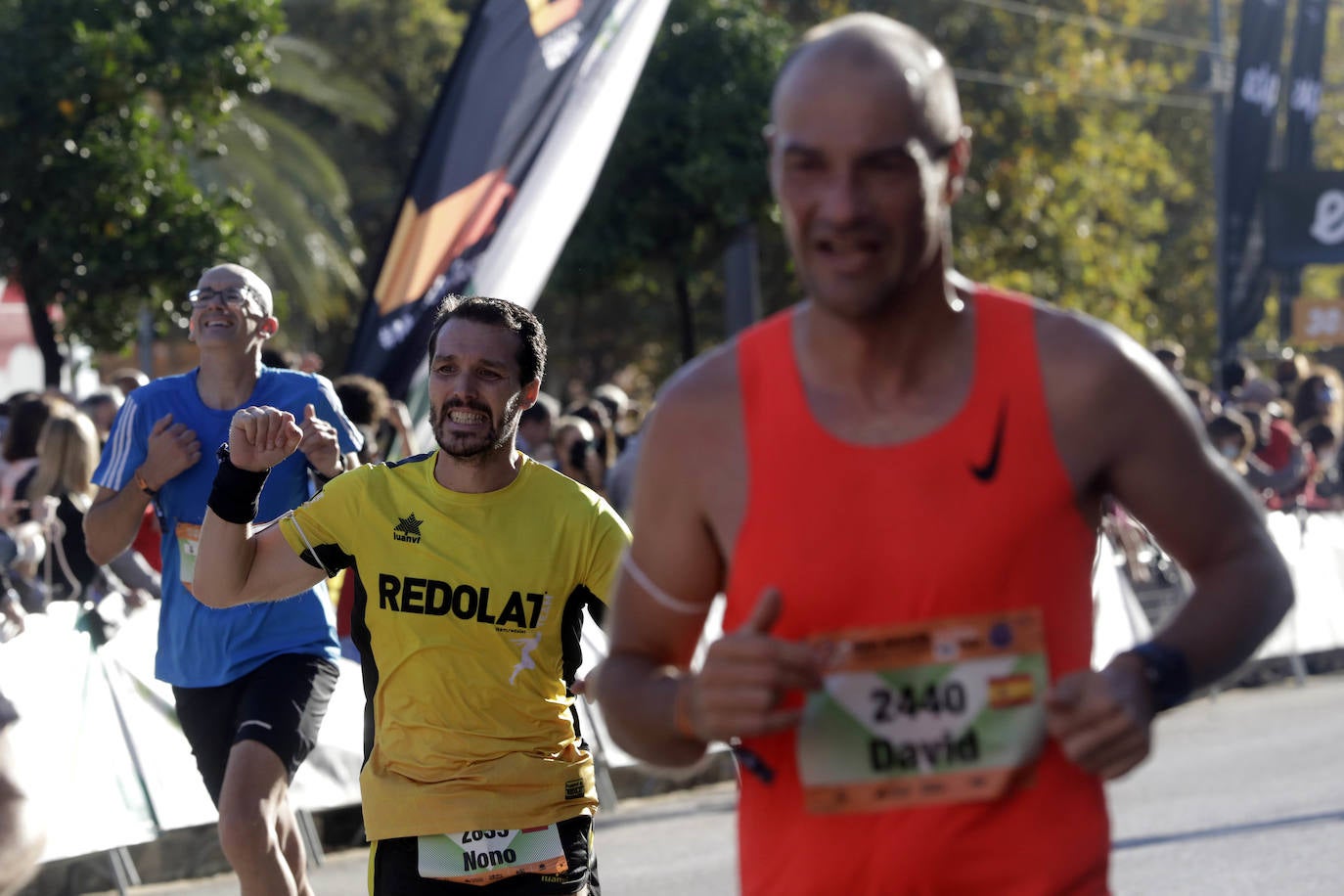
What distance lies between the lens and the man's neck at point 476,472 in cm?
494

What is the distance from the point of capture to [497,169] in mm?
10555

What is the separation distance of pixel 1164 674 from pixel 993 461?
0.33m

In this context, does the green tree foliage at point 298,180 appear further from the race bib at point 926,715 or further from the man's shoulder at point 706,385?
the race bib at point 926,715

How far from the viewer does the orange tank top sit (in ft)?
8.37

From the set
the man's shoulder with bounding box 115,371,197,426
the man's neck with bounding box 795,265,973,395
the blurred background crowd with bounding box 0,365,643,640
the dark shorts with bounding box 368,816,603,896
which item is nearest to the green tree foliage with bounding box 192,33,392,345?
the blurred background crowd with bounding box 0,365,643,640

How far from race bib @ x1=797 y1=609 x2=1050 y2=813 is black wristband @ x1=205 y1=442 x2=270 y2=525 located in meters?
2.32

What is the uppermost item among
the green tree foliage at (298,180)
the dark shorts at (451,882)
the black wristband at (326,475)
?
the green tree foliage at (298,180)

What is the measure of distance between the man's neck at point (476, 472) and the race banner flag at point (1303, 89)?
64.7 ft

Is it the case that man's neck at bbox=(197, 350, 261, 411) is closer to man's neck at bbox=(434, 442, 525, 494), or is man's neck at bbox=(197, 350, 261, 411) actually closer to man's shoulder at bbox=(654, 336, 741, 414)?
man's neck at bbox=(434, 442, 525, 494)

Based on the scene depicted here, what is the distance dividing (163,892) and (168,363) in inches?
904

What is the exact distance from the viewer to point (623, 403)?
1455 cm

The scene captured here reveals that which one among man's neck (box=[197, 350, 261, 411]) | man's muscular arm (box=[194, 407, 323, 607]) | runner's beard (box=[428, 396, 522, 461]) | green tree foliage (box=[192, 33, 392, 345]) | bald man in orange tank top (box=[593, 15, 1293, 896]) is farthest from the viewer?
green tree foliage (box=[192, 33, 392, 345])

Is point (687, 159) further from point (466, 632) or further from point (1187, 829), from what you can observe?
point (466, 632)

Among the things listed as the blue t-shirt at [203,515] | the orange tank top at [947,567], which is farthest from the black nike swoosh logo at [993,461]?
the blue t-shirt at [203,515]
